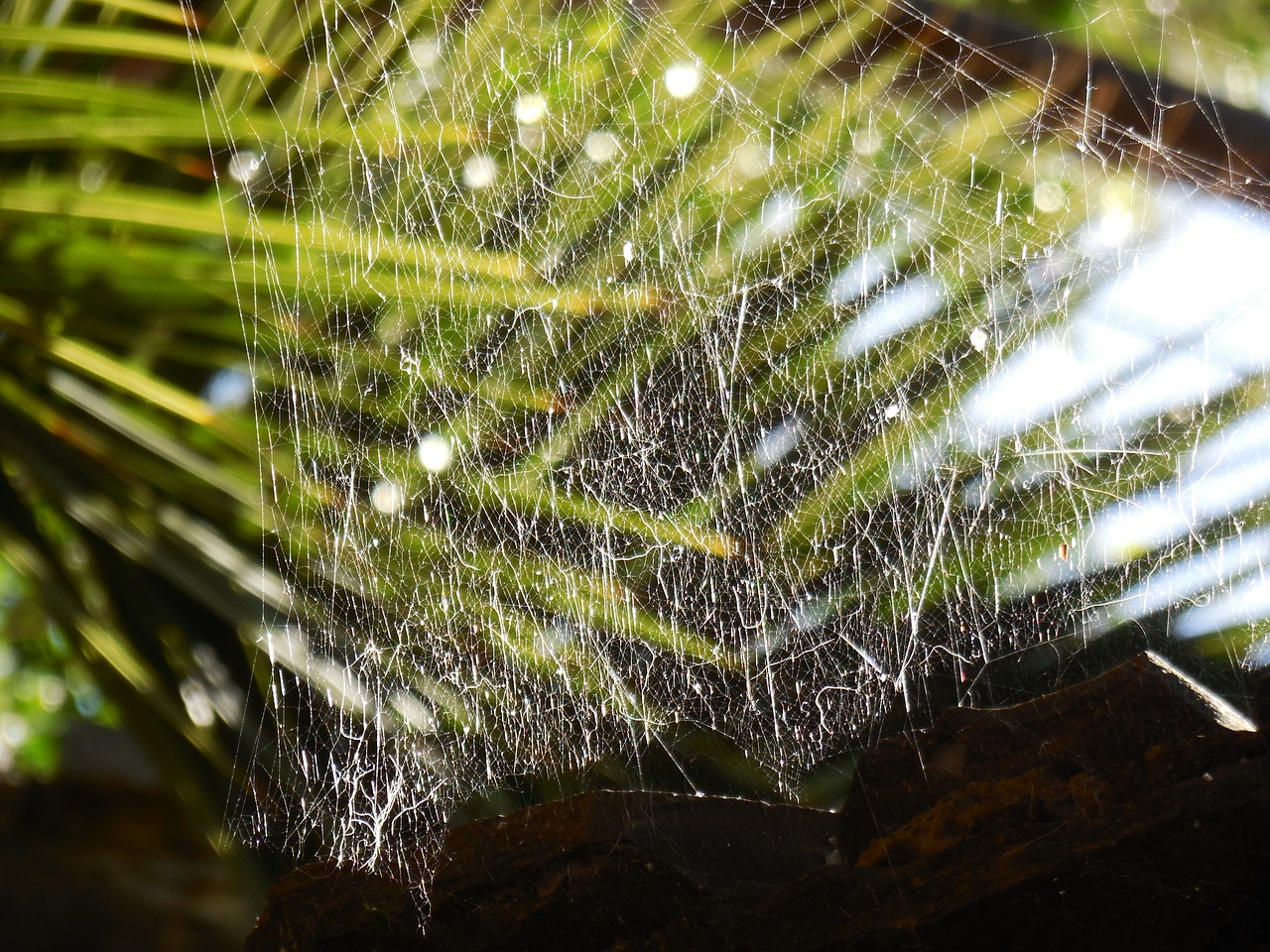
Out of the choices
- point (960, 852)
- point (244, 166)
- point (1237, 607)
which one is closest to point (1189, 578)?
point (1237, 607)

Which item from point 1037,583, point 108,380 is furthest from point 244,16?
point 1037,583

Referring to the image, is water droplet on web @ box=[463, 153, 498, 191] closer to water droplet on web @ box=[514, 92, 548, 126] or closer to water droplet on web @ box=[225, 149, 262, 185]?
water droplet on web @ box=[514, 92, 548, 126]

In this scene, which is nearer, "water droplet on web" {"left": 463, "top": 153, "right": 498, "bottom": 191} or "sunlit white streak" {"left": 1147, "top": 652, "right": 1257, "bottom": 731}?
"sunlit white streak" {"left": 1147, "top": 652, "right": 1257, "bottom": 731}

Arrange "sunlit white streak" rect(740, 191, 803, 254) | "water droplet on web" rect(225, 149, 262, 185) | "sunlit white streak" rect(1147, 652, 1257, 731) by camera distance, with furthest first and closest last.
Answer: "water droplet on web" rect(225, 149, 262, 185) → "sunlit white streak" rect(740, 191, 803, 254) → "sunlit white streak" rect(1147, 652, 1257, 731)

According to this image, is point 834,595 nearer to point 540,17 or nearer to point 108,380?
point 540,17

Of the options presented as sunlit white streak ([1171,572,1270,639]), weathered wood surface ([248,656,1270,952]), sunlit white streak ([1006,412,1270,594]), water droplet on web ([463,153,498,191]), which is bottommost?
weathered wood surface ([248,656,1270,952])

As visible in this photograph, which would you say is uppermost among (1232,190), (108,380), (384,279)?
(108,380)

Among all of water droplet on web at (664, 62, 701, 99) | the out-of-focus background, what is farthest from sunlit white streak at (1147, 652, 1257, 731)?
the out-of-focus background

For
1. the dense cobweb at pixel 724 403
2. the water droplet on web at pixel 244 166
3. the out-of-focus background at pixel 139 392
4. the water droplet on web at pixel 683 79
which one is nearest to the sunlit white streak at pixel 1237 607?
the dense cobweb at pixel 724 403
